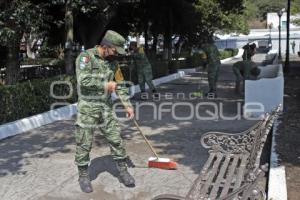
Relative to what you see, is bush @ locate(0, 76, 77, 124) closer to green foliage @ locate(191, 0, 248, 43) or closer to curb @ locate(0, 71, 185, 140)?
curb @ locate(0, 71, 185, 140)

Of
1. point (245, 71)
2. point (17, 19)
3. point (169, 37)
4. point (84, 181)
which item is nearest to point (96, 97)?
point (84, 181)

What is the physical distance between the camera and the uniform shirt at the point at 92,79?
221 inches

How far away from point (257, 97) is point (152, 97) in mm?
4606

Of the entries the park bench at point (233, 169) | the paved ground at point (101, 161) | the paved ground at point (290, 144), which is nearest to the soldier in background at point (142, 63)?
the paved ground at point (101, 161)

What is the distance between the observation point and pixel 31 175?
6.70m

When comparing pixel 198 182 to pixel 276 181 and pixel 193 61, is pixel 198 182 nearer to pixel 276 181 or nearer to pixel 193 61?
pixel 276 181

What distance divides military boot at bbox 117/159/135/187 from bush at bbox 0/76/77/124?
4320 millimetres

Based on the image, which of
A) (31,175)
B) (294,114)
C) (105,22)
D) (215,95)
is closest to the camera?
(31,175)

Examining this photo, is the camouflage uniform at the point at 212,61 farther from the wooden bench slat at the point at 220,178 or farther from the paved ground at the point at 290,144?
the wooden bench slat at the point at 220,178

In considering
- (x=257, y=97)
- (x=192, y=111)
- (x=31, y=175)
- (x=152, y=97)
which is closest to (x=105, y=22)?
(x=152, y=97)

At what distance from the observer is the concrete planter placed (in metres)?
11.0

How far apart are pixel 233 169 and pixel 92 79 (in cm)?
177

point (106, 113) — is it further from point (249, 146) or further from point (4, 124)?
point (4, 124)

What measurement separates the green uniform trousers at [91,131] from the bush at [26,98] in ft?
14.4
